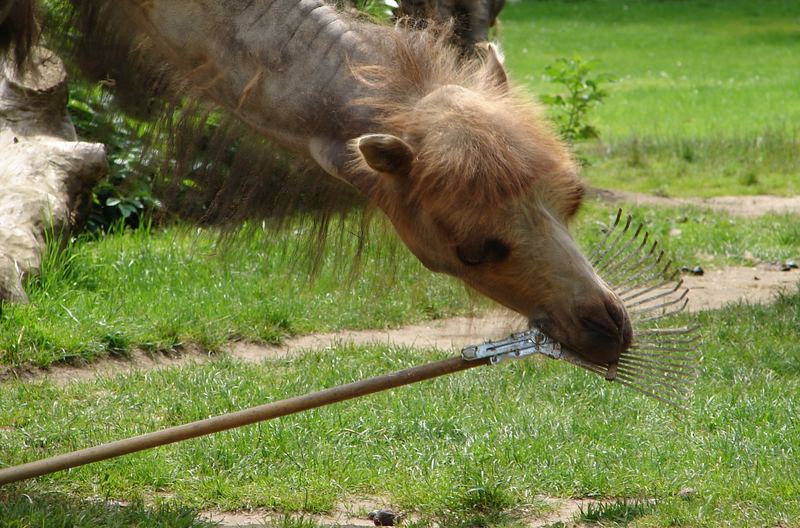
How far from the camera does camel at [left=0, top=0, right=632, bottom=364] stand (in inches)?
152

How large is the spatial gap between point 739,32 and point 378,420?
2941 cm

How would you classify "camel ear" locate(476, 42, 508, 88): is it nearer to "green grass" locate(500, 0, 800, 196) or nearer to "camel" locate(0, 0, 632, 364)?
"camel" locate(0, 0, 632, 364)

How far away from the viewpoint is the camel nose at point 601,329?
3.84 metres

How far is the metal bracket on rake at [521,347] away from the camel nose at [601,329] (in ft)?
0.37

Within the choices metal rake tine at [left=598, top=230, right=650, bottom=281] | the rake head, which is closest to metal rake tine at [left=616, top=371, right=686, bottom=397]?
the rake head

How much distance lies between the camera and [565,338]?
3.88 metres

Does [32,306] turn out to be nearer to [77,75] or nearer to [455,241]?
[77,75]

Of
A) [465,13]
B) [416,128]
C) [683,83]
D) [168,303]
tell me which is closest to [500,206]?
[416,128]

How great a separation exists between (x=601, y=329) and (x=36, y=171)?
4614 mm

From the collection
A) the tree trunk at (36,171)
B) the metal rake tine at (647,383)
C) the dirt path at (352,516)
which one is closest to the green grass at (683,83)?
the tree trunk at (36,171)

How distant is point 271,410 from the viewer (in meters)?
4.07

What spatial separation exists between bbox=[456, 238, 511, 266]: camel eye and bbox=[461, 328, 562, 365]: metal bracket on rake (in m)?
0.27

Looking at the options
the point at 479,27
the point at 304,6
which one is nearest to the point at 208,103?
the point at 304,6

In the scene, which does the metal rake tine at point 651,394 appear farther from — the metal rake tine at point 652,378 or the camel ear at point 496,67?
the camel ear at point 496,67
